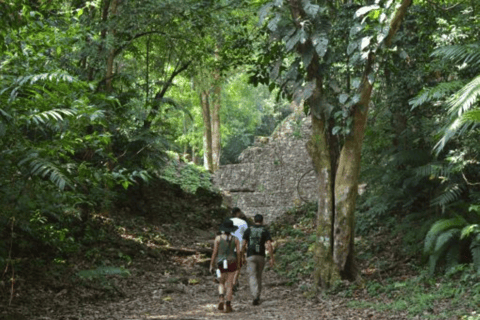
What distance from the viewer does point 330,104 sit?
9.55 metres

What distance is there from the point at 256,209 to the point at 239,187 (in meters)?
1.63

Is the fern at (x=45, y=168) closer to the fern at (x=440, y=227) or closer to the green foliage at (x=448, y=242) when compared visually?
the green foliage at (x=448, y=242)

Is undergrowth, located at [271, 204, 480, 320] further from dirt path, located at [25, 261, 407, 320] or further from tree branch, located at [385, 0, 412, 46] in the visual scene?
tree branch, located at [385, 0, 412, 46]

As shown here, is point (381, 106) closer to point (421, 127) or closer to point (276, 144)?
point (421, 127)

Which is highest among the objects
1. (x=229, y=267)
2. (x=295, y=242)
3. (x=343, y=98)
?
(x=343, y=98)

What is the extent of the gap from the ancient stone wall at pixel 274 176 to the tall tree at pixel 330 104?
1192 centimetres

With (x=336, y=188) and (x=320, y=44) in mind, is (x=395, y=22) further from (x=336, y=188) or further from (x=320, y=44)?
(x=336, y=188)

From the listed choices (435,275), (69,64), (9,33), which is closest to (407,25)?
(435,275)

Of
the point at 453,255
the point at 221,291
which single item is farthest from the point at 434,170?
the point at 221,291

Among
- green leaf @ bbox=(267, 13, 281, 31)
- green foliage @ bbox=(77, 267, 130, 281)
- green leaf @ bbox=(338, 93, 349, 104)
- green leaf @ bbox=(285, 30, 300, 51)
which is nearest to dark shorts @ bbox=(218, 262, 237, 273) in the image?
green foliage @ bbox=(77, 267, 130, 281)

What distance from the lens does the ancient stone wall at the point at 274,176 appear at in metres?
22.3

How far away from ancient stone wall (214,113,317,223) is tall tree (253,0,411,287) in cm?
1192

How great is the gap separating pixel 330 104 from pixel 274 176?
46.1 ft

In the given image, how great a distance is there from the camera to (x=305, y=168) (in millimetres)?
23156
